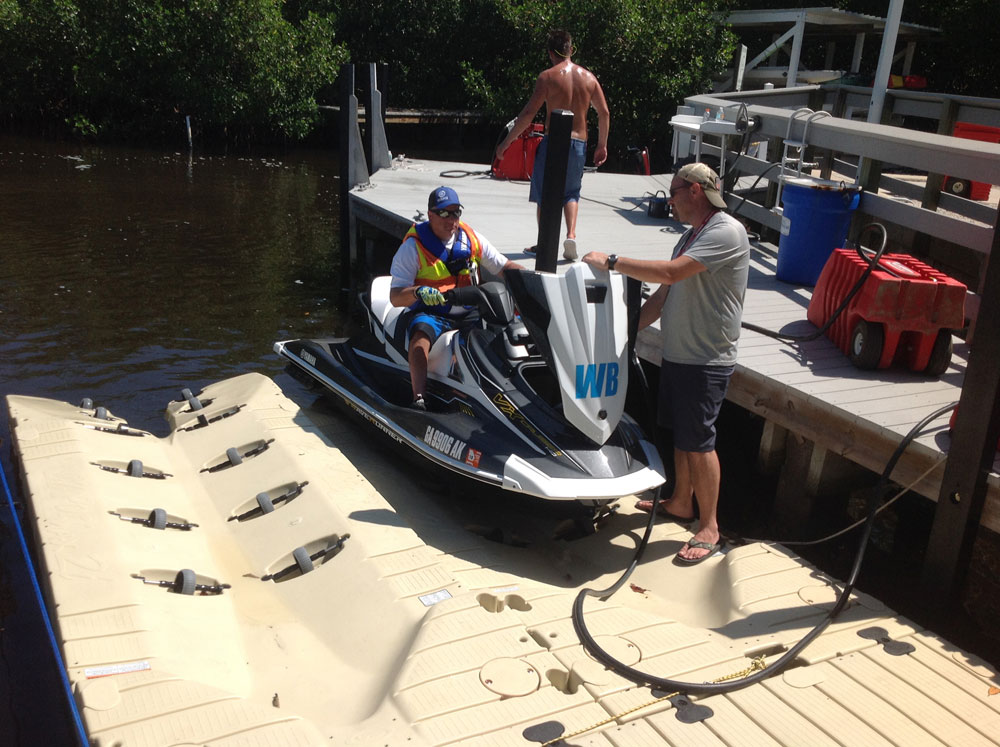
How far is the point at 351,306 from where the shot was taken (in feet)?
35.4

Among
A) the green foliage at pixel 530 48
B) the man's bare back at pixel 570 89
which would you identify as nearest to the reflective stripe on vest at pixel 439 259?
the man's bare back at pixel 570 89

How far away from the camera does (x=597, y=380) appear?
4.26 meters

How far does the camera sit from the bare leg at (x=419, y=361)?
4922 millimetres

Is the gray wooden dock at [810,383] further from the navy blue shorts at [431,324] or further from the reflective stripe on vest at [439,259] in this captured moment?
the navy blue shorts at [431,324]

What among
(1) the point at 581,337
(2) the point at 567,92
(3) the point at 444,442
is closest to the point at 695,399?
(1) the point at 581,337

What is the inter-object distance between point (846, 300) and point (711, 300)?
1.45m

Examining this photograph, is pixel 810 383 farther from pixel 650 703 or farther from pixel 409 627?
pixel 409 627

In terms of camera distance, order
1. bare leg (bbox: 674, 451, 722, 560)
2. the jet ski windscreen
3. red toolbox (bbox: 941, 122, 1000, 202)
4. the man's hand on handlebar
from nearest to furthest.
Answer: the jet ski windscreen < bare leg (bbox: 674, 451, 722, 560) < the man's hand on handlebar < red toolbox (bbox: 941, 122, 1000, 202)

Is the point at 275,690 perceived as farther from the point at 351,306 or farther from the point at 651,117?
the point at 651,117

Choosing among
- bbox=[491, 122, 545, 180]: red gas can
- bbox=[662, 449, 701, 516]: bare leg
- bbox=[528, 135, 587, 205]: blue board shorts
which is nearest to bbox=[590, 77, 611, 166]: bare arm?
bbox=[528, 135, 587, 205]: blue board shorts

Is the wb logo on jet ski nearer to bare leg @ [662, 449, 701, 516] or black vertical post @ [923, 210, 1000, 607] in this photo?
bare leg @ [662, 449, 701, 516]

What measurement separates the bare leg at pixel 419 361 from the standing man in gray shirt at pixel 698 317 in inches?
44.4

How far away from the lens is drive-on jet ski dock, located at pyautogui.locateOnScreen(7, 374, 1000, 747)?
3061 millimetres

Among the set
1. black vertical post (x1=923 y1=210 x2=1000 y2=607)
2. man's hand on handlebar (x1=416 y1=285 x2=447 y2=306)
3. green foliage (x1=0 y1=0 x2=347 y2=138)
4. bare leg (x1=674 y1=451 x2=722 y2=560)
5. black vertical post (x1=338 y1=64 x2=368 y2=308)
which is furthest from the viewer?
green foliage (x1=0 y1=0 x2=347 y2=138)
